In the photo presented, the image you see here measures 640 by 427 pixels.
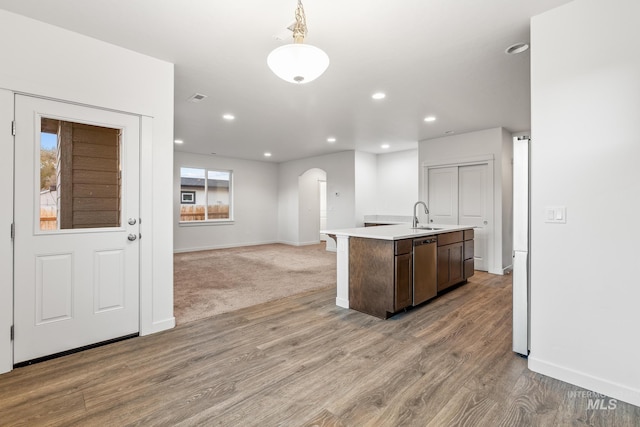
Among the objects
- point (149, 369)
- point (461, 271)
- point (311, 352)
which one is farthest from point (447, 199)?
point (149, 369)

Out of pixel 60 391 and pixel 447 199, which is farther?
pixel 447 199

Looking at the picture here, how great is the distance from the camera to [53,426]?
1.65 m

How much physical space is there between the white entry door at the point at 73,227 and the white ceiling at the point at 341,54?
784 mm

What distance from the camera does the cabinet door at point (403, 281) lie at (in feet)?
10.4

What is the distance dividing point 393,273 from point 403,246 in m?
0.32

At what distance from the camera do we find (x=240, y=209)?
897cm

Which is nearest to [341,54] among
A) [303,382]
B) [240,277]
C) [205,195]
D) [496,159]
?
[303,382]

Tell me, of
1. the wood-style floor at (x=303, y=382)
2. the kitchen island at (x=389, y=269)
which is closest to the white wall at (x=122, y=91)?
the wood-style floor at (x=303, y=382)

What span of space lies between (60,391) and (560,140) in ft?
12.3

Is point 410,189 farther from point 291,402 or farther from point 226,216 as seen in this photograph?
point 291,402

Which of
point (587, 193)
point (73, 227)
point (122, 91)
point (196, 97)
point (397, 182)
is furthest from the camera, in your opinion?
point (397, 182)

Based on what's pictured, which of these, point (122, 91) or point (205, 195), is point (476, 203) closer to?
point (122, 91)

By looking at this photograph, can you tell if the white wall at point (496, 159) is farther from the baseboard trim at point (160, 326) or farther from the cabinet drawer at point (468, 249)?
the baseboard trim at point (160, 326)

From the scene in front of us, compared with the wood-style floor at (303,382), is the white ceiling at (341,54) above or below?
above
